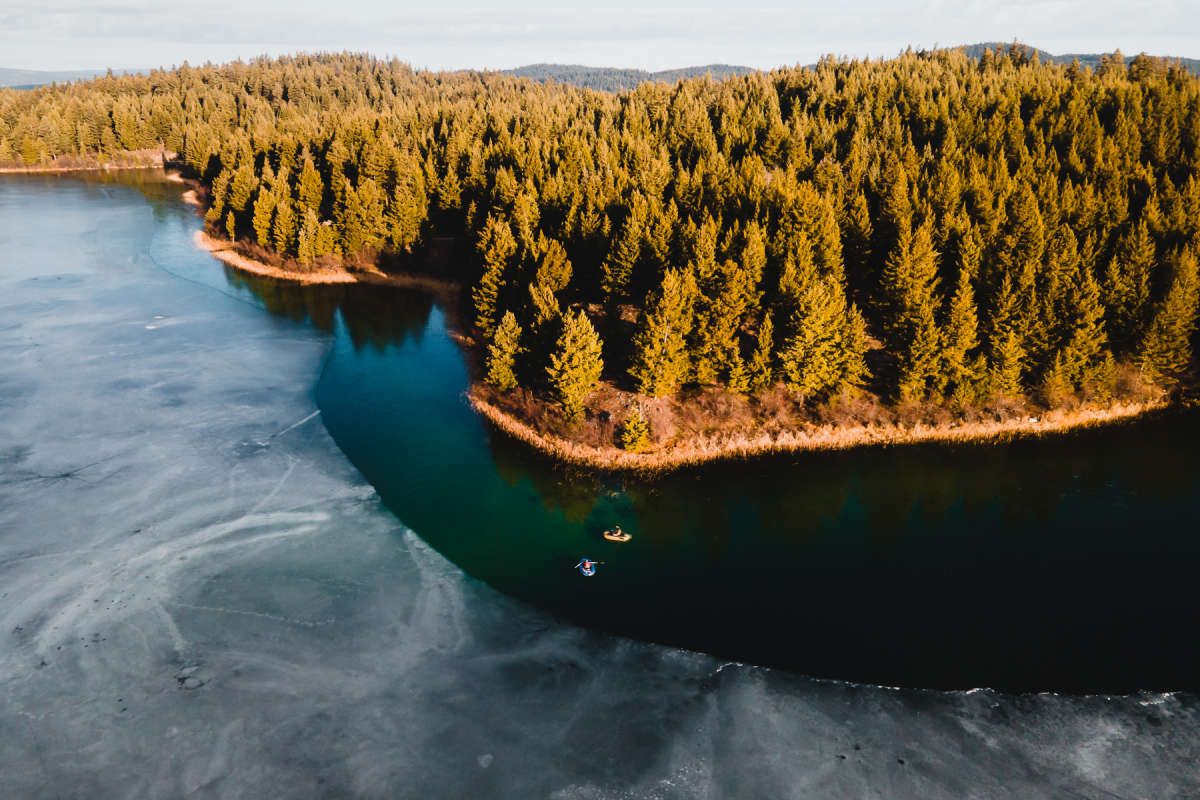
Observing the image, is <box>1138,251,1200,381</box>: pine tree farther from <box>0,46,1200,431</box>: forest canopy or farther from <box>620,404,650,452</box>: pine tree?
<box>620,404,650,452</box>: pine tree

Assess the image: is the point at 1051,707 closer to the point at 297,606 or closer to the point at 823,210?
the point at 297,606

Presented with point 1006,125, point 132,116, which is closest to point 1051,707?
point 1006,125

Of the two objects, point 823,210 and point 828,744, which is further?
point 823,210

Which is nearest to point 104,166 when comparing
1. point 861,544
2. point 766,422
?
point 766,422

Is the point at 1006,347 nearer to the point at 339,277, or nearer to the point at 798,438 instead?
the point at 798,438

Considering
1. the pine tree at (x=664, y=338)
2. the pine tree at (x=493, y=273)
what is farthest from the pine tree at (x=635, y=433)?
the pine tree at (x=493, y=273)

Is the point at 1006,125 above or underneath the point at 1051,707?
above

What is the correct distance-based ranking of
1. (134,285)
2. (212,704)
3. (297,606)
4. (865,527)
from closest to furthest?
(212,704) → (297,606) → (865,527) → (134,285)
